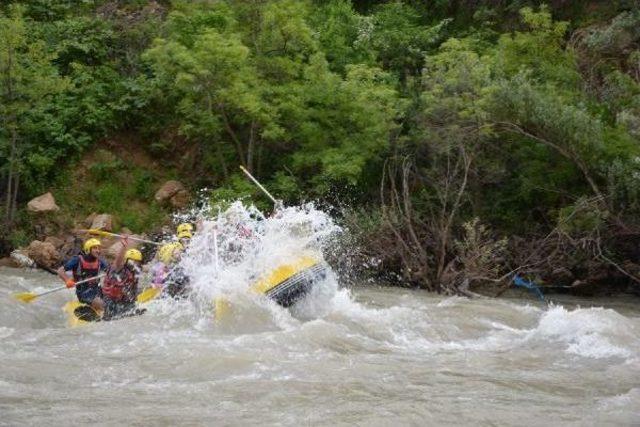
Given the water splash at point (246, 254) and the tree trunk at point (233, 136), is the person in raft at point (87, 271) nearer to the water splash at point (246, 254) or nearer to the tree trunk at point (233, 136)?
the water splash at point (246, 254)

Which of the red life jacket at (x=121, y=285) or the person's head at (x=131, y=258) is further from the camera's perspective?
the person's head at (x=131, y=258)

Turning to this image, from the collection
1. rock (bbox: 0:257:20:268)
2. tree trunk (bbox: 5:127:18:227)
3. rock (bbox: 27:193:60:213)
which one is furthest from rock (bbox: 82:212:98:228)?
rock (bbox: 0:257:20:268)

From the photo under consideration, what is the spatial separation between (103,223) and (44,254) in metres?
1.71

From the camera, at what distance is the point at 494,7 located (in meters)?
21.4

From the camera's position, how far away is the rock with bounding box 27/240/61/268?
55.1 feet

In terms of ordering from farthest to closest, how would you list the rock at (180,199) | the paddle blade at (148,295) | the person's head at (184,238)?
the rock at (180,199) → the person's head at (184,238) → the paddle blade at (148,295)

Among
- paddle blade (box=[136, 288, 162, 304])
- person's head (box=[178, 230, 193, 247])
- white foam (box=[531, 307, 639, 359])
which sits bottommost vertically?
paddle blade (box=[136, 288, 162, 304])

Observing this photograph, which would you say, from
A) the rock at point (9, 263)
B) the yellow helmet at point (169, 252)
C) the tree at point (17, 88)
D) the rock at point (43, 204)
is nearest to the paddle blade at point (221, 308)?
the yellow helmet at point (169, 252)

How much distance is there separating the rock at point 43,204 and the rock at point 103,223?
991mm

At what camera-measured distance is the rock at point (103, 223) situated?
18.1 metres

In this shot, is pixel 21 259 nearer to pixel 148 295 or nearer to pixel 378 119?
pixel 148 295

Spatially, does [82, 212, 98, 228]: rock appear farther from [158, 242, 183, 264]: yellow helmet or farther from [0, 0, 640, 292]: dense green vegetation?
[158, 242, 183, 264]: yellow helmet

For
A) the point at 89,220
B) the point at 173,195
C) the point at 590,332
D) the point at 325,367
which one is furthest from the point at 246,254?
the point at 89,220

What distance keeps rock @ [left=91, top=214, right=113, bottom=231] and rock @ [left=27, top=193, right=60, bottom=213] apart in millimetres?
991
